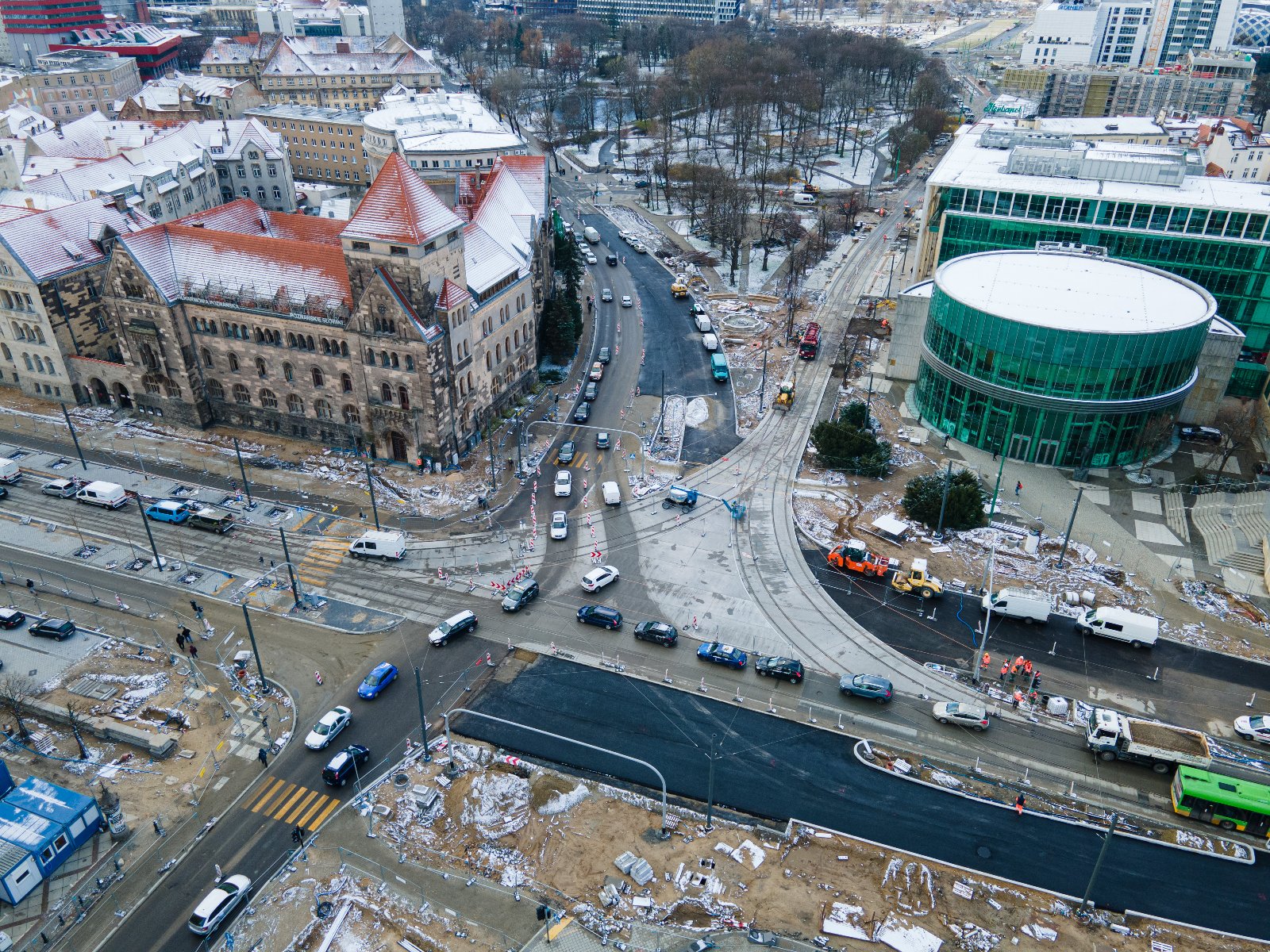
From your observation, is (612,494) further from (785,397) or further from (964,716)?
(964,716)

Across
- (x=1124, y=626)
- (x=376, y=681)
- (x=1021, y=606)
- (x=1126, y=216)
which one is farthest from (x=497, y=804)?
(x=1126, y=216)

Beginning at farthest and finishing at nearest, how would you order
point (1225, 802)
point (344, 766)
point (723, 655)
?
1. point (723, 655)
2. point (344, 766)
3. point (1225, 802)

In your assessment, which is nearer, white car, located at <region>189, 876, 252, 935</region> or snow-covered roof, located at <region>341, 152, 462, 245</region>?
white car, located at <region>189, 876, 252, 935</region>

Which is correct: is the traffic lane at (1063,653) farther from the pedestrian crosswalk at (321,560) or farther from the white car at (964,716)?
the pedestrian crosswalk at (321,560)

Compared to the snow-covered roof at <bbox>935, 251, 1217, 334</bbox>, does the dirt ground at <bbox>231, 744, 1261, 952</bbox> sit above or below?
below

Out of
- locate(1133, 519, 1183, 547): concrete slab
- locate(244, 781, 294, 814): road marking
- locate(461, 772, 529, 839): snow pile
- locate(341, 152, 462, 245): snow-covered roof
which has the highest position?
locate(341, 152, 462, 245): snow-covered roof

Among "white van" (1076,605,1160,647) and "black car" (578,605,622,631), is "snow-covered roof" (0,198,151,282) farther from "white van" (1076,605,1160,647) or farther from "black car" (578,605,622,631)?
"white van" (1076,605,1160,647)

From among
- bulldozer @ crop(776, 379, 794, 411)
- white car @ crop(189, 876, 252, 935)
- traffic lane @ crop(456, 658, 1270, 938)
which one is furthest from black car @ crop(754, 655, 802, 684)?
bulldozer @ crop(776, 379, 794, 411)
